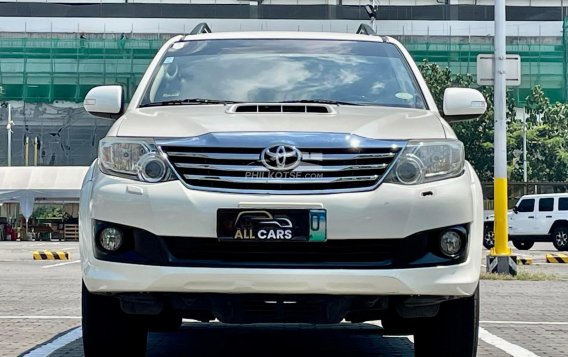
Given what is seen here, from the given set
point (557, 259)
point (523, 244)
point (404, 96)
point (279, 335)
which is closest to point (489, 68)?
point (557, 259)

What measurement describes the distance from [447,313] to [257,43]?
2.07 m

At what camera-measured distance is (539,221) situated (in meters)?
28.9

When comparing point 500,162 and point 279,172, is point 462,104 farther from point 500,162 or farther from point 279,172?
point 500,162

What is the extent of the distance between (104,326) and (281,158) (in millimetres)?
1322

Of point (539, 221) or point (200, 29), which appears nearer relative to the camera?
point (200, 29)

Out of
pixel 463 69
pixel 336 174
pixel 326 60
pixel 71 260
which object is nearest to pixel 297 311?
pixel 336 174

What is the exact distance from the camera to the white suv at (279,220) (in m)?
4.46

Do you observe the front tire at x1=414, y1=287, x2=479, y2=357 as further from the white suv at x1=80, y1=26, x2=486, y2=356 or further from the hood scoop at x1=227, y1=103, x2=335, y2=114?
the hood scoop at x1=227, y1=103, x2=335, y2=114

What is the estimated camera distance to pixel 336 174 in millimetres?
4555

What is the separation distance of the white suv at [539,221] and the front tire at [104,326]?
24130 mm

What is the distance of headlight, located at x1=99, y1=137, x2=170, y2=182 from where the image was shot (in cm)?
461

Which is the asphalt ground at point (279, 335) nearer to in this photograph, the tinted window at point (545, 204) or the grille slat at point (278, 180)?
the grille slat at point (278, 180)

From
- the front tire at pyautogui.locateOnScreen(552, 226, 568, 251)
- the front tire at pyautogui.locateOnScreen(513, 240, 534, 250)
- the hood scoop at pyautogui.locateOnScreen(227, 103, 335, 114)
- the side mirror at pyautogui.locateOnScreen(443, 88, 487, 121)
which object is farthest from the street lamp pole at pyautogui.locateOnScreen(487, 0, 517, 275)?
the front tire at pyautogui.locateOnScreen(513, 240, 534, 250)

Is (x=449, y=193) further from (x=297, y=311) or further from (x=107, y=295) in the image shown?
(x=107, y=295)
